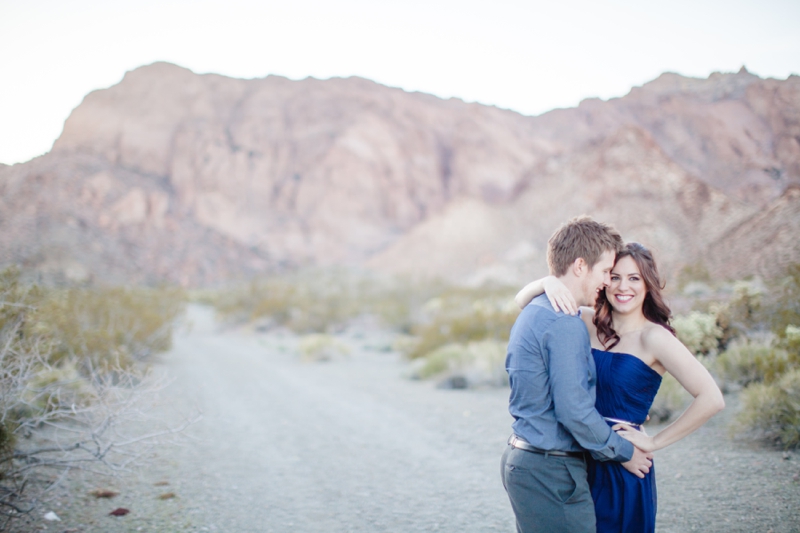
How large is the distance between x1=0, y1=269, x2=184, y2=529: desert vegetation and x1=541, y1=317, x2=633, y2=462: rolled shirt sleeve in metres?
3.55

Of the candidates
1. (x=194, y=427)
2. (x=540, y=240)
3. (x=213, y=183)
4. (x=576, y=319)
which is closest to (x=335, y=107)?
(x=213, y=183)

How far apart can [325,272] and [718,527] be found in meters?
49.6

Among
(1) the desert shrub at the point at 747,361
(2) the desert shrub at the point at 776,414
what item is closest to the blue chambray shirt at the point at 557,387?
(2) the desert shrub at the point at 776,414

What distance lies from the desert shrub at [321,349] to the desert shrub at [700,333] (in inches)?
368

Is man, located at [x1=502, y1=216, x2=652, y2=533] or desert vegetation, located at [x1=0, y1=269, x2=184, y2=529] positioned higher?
man, located at [x1=502, y1=216, x2=652, y2=533]

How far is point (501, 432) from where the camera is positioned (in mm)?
7023

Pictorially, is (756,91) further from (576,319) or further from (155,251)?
(155,251)

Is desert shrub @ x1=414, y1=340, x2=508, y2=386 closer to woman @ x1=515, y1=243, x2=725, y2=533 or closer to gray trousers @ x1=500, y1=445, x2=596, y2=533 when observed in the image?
woman @ x1=515, y1=243, x2=725, y2=533

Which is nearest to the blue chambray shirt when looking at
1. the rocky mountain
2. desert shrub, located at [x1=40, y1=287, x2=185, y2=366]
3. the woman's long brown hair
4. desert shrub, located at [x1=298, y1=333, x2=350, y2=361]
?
the woman's long brown hair

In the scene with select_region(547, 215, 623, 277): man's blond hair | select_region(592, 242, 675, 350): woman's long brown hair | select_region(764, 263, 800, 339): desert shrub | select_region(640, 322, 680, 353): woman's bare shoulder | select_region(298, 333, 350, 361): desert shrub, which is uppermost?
select_region(547, 215, 623, 277): man's blond hair

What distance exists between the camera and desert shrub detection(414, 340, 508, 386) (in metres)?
10.3

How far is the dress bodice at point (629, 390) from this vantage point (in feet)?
7.82

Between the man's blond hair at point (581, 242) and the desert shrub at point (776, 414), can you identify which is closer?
the man's blond hair at point (581, 242)

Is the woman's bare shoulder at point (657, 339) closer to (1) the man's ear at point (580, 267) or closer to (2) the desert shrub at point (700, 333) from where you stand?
(1) the man's ear at point (580, 267)
